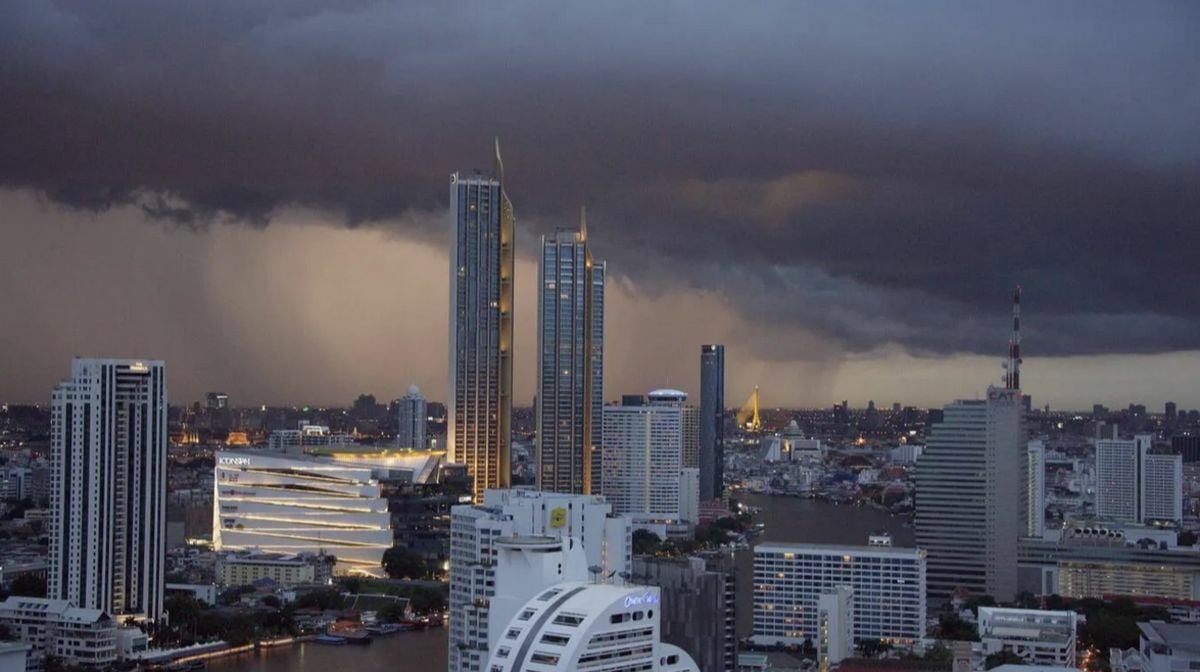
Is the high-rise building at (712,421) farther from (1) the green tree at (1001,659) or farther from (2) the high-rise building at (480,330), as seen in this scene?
(1) the green tree at (1001,659)

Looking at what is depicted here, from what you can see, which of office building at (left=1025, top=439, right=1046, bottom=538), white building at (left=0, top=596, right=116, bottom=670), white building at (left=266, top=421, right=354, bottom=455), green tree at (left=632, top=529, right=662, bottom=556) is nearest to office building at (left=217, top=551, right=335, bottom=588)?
green tree at (left=632, top=529, right=662, bottom=556)

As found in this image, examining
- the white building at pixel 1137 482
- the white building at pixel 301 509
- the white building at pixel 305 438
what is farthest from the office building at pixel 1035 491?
the white building at pixel 305 438

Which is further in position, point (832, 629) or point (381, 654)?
point (381, 654)

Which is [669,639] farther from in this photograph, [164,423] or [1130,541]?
[1130,541]

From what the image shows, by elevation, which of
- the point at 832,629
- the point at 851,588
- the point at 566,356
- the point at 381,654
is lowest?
the point at 381,654

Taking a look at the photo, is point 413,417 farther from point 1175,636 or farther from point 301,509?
point 1175,636

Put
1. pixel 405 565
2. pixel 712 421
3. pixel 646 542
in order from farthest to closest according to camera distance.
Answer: pixel 712 421 < pixel 646 542 < pixel 405 565

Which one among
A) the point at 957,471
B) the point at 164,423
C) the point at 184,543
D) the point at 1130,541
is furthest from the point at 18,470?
the point at 1130,541

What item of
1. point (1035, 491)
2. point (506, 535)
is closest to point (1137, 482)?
point (1035, 491)
